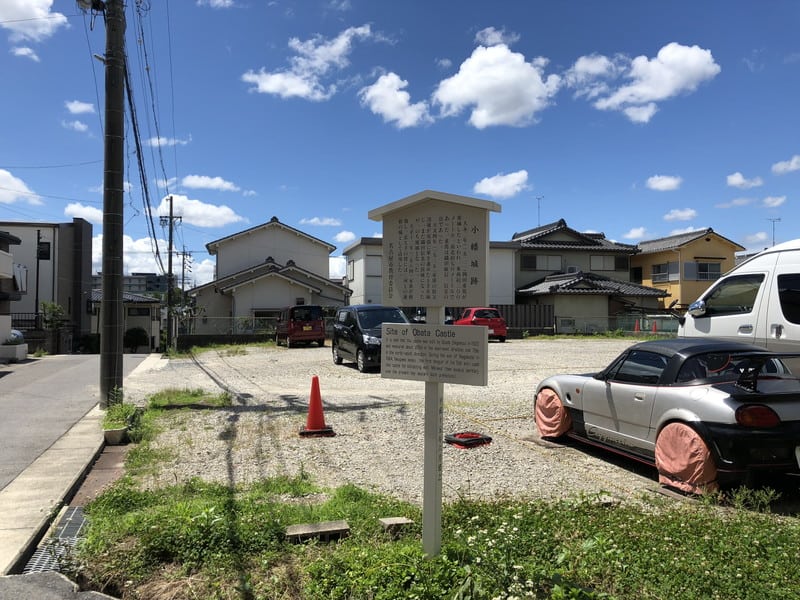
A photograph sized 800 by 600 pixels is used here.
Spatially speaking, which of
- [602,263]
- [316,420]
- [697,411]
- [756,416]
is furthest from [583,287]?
[756,416]

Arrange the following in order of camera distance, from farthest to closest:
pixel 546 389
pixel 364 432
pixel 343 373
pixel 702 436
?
pixel 343 373
pixel 364 432
pixel 546 389
pixel 702 436

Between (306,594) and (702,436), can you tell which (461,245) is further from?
Answer: (702,436)

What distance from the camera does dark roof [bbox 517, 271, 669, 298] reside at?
114 ft

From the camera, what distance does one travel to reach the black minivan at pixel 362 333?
1560 centimetres

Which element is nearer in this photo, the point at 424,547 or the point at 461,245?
the point at 424,547

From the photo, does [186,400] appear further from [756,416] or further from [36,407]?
[756,416]

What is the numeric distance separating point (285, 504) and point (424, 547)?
1626 millimetres

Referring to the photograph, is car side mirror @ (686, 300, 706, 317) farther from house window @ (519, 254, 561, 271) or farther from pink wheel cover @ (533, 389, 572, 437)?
house window @ (519, 254, 561, 271)

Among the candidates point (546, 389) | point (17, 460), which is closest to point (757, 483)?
point (546, 389)

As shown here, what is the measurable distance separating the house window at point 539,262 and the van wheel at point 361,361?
24826 mm

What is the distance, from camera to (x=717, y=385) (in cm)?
509

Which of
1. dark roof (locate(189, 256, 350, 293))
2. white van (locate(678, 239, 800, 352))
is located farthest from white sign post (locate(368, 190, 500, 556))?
dark roof (locate(189, 256, 350, 293))

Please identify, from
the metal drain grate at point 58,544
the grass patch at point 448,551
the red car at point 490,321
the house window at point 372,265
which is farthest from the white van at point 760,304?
the house window at point 372,265

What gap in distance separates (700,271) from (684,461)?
39.2 meters
